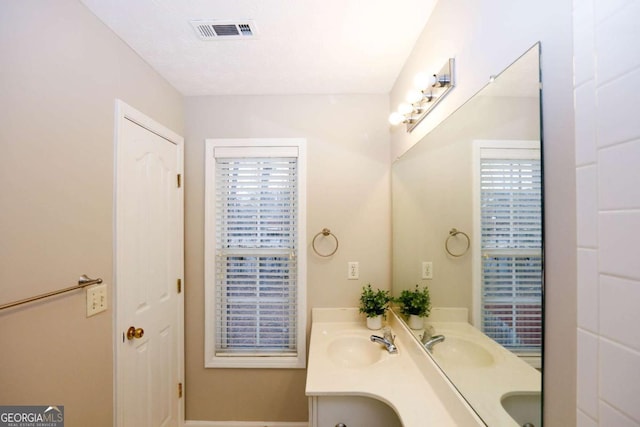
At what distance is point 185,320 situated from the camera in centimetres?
199

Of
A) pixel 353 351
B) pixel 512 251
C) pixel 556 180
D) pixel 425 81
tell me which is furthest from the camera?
A: pixel 353 351

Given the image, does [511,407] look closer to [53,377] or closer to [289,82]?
[53,377]

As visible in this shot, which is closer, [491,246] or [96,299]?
[491,246]

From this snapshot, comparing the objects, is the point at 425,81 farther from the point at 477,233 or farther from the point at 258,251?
the point at 258,251

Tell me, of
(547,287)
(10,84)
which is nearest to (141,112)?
(10,84)

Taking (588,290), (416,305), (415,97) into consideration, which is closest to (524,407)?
(588,290)

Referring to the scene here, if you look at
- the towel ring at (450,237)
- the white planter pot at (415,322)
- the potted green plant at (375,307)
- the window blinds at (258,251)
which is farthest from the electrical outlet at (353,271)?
the towel ring at (450,237)

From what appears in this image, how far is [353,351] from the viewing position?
1.72m

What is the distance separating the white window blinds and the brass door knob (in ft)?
5.38

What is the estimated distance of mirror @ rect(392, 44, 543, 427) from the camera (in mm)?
656

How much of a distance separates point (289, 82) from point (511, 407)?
1.93m

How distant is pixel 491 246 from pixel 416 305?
0.73 m

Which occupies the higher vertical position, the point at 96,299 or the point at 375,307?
the point at 96,299

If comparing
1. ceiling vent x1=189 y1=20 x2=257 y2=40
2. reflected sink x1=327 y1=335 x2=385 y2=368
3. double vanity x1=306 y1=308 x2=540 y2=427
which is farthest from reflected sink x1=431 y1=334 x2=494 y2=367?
ceiling vent x1=189 y1=20 x2=257 y2=40
